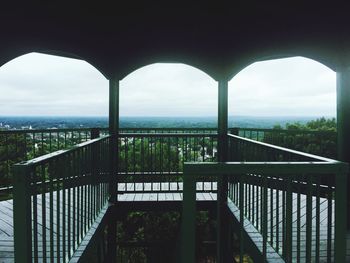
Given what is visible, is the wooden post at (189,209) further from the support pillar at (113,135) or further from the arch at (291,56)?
the support pillar at (113,135)

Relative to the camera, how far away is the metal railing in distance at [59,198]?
222 centimetres

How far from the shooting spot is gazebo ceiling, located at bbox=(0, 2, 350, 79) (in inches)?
180

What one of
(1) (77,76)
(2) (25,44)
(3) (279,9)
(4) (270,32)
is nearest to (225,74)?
(4) (270,32)

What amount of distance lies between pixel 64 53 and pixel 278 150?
4181 mm

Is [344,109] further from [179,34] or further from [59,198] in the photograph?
[59,198]

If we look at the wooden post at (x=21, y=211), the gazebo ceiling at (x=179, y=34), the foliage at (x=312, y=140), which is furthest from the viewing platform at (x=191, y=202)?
the foliage at (x=312, y=140)

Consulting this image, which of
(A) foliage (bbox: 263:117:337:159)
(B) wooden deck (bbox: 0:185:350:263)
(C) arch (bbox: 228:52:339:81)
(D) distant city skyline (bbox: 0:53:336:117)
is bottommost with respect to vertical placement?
(B) wooden deck (bbox: 0:185:350:263)

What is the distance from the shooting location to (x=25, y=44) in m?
5.35

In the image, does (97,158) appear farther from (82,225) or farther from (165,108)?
(165,108)

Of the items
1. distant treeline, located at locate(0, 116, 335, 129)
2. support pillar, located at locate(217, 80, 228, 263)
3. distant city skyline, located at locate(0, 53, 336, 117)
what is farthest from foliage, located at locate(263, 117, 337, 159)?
distant city skyline, located at locate(0, 53, 336, 117)

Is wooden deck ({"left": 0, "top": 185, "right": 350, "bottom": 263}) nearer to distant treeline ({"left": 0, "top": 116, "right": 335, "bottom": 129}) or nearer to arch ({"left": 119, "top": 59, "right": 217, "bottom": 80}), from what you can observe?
distant treeline ({"left": 0, "top": 116, "right": 335, "bottom": 129})

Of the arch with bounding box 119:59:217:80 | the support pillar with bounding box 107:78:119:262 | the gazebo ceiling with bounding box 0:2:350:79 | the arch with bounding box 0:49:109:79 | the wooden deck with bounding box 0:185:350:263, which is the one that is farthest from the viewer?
the arch with bounding box 119:59:217:80

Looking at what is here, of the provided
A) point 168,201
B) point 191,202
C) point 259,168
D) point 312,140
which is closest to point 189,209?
point 191,202

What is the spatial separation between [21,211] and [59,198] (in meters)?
0.71
